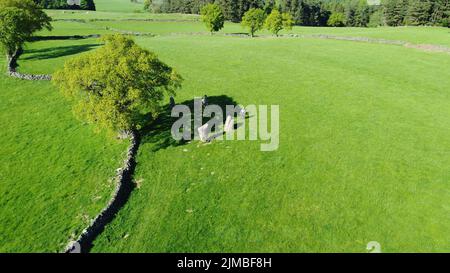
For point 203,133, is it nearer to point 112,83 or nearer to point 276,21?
point 112,83

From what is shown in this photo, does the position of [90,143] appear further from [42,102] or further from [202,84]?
[202,84]

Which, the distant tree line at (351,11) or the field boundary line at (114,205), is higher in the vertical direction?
the distant tree line at (351,11)

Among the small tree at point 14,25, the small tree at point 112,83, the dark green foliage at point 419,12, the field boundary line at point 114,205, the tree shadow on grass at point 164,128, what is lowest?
the field boundary line at point 114,205

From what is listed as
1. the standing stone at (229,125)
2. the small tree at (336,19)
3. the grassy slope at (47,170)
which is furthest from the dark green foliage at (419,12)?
the grassy slope at (47,170)

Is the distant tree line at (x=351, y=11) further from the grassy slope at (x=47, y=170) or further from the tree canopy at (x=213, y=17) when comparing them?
the grassy slope at (x=47, y=170)

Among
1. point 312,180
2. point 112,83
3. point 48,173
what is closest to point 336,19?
point 112,83

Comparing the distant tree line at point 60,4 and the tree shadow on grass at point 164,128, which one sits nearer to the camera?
the tree shadow on grass at point 164,128
